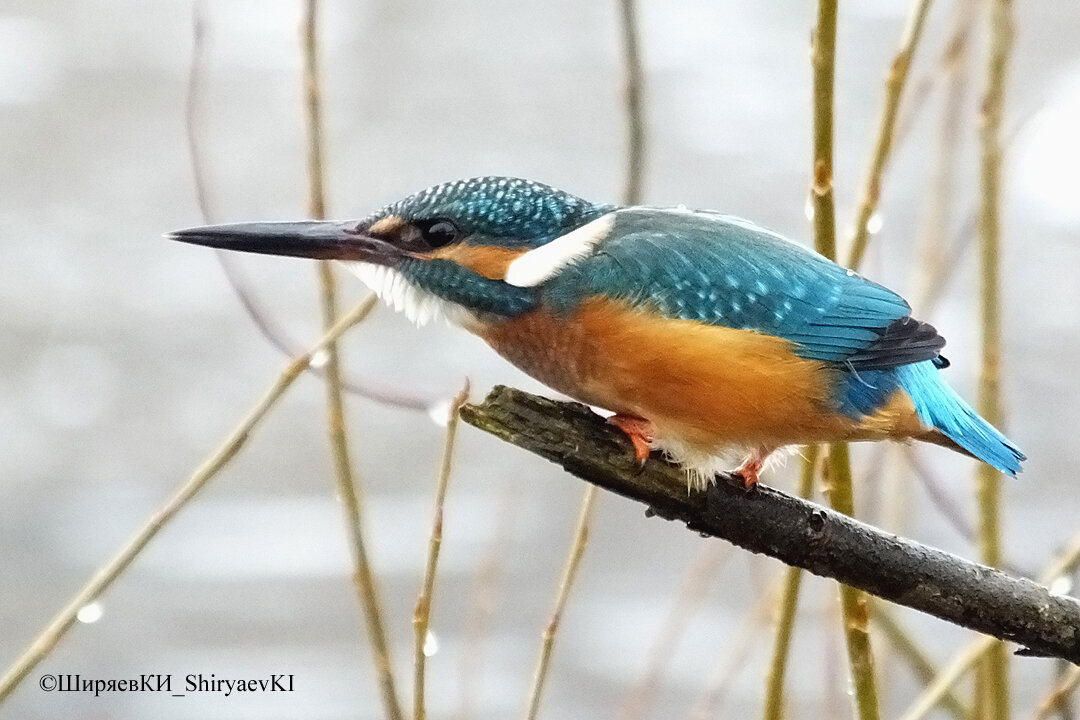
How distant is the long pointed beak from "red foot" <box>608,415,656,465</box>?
0.70 feet

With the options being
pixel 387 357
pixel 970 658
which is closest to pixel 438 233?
pixel 970 658

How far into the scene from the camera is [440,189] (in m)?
1.07

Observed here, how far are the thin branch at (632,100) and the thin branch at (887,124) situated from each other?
0.61 feet

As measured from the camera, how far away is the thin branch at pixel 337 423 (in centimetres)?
97

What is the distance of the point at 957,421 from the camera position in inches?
43.4

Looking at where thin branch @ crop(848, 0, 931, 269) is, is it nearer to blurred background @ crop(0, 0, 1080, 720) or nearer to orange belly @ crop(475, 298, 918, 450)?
orange belly @ crop(475, 298, 918, 450)

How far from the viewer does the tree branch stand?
3.01 feet

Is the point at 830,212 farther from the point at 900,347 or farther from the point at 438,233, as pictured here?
the point at 438,233

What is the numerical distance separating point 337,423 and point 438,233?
0.17 m

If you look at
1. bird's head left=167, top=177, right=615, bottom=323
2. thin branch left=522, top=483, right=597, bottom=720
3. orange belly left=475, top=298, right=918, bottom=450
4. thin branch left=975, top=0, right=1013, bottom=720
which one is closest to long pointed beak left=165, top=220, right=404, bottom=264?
bird's head left=167, top=177, right=615, bottom=323

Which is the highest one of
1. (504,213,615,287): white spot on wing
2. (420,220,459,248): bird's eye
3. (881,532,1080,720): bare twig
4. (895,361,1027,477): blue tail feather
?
(420,220,459,248): bird's eye

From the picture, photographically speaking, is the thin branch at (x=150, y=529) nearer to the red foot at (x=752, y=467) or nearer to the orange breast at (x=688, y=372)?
the orange breast at (x=688, y=372)

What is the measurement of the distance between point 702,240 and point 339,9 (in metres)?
3.43

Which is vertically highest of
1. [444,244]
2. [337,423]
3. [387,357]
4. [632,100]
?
[632,100]
